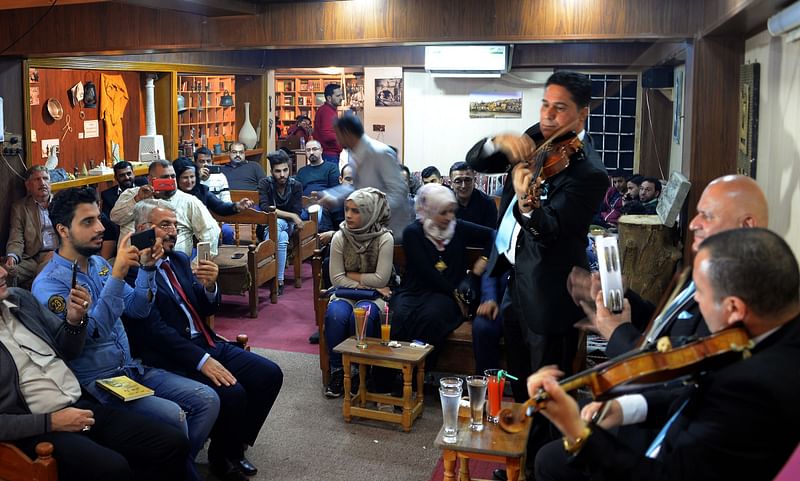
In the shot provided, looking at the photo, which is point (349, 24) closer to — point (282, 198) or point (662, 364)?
point (282, 198)

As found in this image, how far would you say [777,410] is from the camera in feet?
5.31

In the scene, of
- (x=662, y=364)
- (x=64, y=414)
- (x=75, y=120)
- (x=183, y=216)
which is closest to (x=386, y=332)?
(x=64, y=414)

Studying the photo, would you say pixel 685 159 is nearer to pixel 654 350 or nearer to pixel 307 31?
pixel 307 31

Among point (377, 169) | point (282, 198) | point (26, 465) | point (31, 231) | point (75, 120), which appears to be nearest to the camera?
point (26, 465)

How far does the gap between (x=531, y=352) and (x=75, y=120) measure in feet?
22.9

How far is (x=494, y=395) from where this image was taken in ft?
10.3

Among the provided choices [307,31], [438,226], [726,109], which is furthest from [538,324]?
[307,31]

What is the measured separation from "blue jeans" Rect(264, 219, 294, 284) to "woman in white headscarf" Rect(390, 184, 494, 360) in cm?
262

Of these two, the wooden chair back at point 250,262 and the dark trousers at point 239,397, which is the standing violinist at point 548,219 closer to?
the dark trousers at point 239,397

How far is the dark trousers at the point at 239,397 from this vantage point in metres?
3.45

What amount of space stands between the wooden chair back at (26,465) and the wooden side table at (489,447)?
1328 millimetres

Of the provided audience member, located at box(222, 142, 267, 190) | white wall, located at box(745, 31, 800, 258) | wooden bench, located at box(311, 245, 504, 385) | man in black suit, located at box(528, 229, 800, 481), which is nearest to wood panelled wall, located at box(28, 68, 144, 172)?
audience member, located at box(222, 142, 267, 190)

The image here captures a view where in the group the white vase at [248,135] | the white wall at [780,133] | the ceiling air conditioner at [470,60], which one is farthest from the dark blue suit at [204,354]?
the white vase at [248,135]

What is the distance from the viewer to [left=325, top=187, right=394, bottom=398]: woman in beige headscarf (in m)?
4.60
